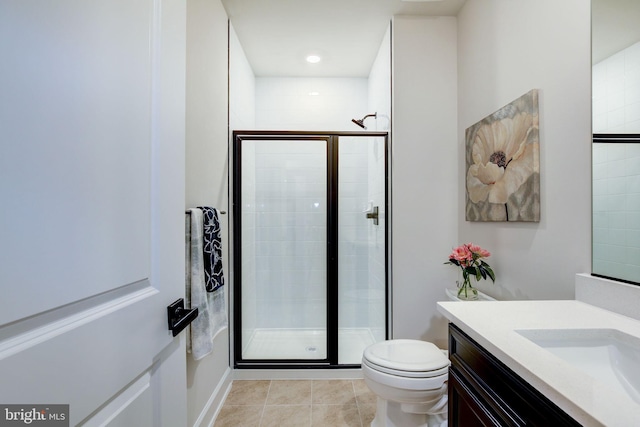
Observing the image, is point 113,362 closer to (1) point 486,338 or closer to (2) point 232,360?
(1) point 486,338

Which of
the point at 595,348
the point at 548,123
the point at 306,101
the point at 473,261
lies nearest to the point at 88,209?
the point at 595,348

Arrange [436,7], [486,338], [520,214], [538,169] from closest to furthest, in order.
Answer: [486,338]
[538,169]
[520,214]
[436,7]

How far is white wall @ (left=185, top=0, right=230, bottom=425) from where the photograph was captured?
146 centimetres

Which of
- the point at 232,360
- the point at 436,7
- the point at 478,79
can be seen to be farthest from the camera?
the point at 232,360

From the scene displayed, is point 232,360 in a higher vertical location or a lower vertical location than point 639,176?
lower

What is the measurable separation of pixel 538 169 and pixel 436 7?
4.60 ft

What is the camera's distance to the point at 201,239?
4.59 ft

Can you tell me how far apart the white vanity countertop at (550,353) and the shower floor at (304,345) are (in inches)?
56.9

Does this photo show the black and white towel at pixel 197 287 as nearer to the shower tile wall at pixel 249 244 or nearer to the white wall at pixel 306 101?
the shower tile wall at pixel 249 244

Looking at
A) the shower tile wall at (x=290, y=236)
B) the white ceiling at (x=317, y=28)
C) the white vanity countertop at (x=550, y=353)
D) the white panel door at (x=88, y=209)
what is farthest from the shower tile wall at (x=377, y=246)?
the white panel door at (x=88, y=209)

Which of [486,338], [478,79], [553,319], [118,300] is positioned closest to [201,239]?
[118,300]

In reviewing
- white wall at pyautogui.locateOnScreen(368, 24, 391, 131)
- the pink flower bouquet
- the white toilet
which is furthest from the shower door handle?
the white toilet

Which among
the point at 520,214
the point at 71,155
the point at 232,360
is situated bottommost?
the point at 232,360

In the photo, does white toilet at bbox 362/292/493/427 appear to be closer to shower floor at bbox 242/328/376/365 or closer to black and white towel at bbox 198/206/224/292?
shower floor at bbox 242/328/376/365
